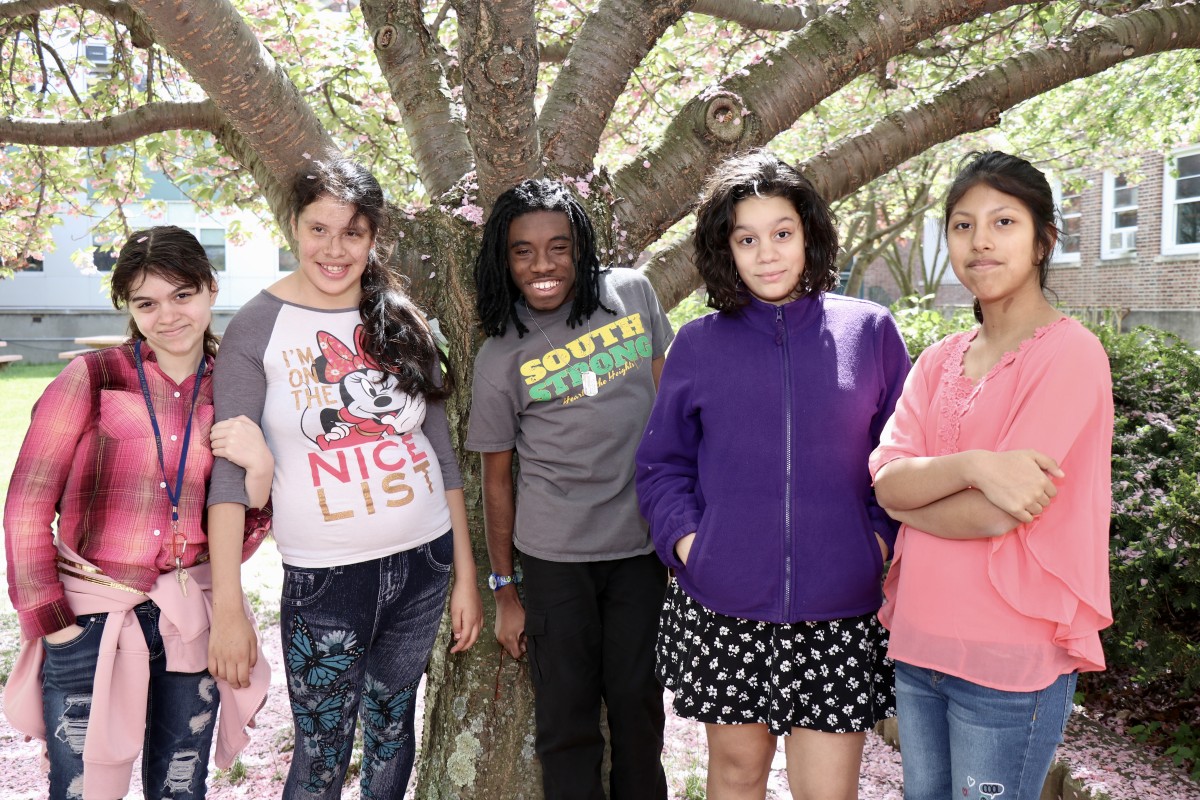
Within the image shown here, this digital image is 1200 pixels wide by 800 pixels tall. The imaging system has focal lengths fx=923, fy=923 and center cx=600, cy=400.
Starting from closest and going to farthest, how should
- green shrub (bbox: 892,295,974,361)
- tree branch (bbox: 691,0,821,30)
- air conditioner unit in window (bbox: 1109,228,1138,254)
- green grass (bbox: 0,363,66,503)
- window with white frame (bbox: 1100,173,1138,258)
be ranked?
tree branch (bbox: 691,0,821,30), green shrub (bbox: 892,295,974,361), green grass (bbox: 0,363,66,503), air conditioner unit in window (bbox: 1109,228,1138,254), window with white frame (bbox: 1100,173,1138,258)

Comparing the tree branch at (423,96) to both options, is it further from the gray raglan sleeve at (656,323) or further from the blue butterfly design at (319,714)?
the blue butterfly design at (319,714)

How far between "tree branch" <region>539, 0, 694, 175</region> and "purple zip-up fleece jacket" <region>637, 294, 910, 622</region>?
1097mm

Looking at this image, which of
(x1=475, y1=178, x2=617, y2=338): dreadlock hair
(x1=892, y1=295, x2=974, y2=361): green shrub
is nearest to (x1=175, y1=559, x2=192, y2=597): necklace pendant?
(x1=475, y1=178, x2=617, y2=338): dreadlock hair

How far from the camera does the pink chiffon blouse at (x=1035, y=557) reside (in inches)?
67.6

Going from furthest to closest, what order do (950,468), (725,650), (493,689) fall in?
(493,689)
(725,650)
(950,468)

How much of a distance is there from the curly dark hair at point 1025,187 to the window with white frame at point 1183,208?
1586cm

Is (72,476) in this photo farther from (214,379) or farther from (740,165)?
(740,165)

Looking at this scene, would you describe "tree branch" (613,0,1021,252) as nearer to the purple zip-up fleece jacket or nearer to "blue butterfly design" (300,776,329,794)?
the purple zip-up fleece jacket

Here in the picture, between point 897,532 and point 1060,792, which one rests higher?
point 897,532

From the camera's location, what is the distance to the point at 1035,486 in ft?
5.49

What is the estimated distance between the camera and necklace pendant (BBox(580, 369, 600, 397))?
2.43 metres

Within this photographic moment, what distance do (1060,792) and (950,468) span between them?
201 centimetres

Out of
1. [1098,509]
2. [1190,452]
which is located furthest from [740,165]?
[1190,452]

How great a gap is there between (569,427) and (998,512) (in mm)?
1080
